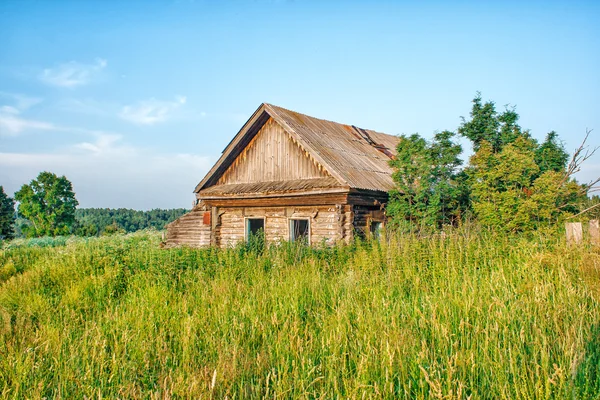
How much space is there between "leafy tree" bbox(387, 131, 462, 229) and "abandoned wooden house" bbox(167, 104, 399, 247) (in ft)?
2.83

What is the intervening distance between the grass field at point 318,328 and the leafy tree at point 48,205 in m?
47.2

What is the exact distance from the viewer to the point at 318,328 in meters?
4.10

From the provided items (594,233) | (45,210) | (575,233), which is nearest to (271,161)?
(575,233)

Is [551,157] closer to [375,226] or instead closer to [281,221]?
[375,226]

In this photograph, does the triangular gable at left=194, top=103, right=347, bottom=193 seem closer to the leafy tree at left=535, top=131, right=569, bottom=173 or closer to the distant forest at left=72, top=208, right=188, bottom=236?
the leafy tree at left=535, top=131, right=569, bottom=173

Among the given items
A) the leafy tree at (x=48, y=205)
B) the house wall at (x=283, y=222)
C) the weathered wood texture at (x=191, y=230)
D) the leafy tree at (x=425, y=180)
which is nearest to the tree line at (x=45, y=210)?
the leafy tree at (x=48, y=205)

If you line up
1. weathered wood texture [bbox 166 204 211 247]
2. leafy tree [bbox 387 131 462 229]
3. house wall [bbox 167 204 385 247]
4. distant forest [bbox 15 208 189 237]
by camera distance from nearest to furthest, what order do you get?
1. leafy tree [bbox 387 131 462 229]
2. house wall [bbox 167 204 385 247]
3. weathered wood texture [bbox 166 204 211 247]
4. distant forest [bbox 15 208 189 237]

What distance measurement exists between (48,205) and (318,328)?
2189 inches

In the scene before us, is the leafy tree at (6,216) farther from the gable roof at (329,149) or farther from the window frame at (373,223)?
the window frame at (373,223)

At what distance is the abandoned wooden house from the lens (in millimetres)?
12680

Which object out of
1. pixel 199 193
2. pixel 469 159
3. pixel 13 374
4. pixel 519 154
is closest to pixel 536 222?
pixel 519 154

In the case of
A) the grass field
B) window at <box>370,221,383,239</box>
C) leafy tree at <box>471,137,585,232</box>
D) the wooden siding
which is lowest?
the grass field

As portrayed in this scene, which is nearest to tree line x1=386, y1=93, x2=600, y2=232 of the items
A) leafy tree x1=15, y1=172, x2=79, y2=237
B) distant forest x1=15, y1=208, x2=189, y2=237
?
leafy tree x1=15, y1=172, x2=79, y2=237

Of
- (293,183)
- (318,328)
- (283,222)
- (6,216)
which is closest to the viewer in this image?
(318,328)
